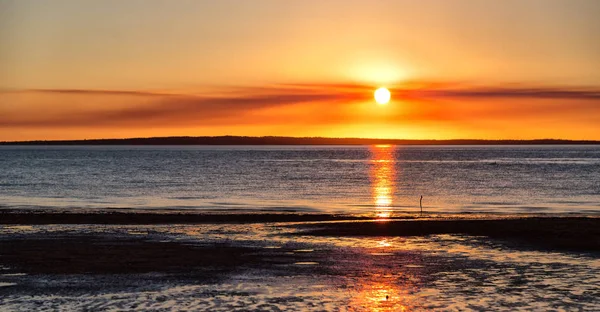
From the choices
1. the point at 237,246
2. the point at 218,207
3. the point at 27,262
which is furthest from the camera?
the point at 218,207

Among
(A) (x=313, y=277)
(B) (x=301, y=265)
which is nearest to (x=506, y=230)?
(B) (x=301, y=265)

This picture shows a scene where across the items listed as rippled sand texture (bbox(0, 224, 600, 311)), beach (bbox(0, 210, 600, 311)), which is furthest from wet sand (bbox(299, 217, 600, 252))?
rippled sand texture (bbox(0, 224, 600, 311))

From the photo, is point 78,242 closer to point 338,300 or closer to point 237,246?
point 237,246

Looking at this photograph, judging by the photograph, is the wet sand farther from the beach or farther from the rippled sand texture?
the rippled sand texture

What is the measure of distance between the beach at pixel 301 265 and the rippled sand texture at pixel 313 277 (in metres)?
0.04

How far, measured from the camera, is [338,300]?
20547 mm

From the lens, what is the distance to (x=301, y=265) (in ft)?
86.7

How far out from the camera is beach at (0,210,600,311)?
20.5m

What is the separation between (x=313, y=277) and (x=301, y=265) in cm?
249

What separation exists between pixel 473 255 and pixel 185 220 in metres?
19.8

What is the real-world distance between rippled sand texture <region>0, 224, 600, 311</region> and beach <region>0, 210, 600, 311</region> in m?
0.04

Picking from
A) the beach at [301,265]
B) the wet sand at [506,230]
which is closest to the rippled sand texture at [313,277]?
the beach at [301,265]

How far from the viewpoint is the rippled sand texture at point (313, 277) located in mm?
20203

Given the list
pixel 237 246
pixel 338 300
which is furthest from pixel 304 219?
pixel 338 300
